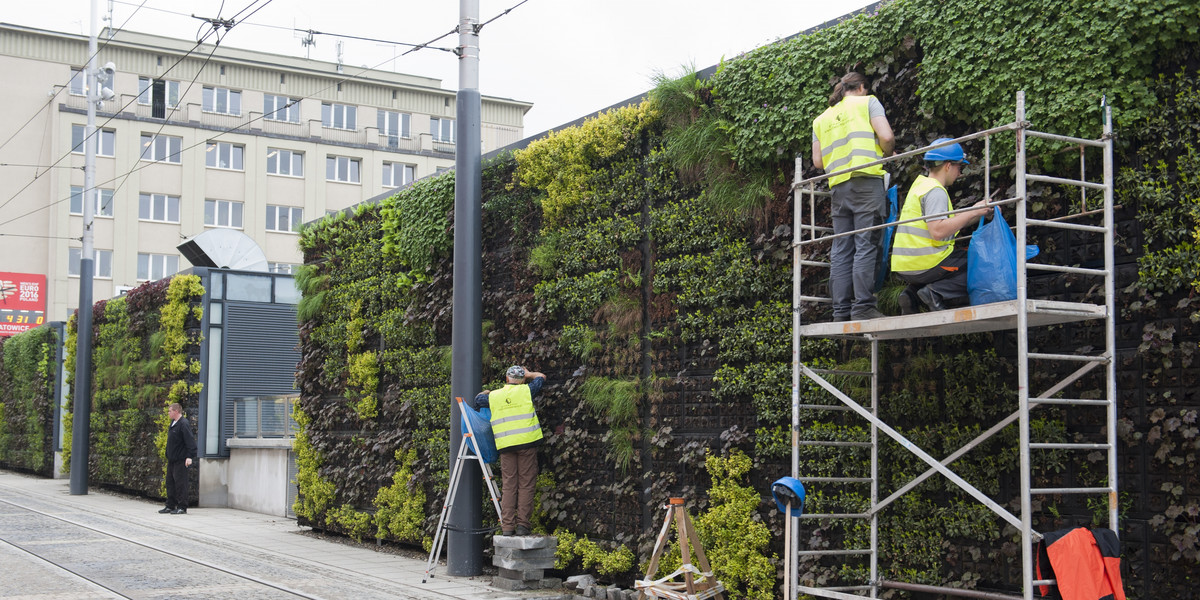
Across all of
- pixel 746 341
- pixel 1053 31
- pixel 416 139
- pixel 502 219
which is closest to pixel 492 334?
pixel 502 219

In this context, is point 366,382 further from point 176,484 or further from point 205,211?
point 205,211

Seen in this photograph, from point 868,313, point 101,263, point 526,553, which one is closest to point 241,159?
point 101,263

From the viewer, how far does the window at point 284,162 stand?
4906cm

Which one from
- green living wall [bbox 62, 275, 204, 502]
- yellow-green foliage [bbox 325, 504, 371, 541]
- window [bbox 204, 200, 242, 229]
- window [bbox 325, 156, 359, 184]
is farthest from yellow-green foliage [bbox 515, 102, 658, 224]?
window [bbox 325, 156, 359, 184]

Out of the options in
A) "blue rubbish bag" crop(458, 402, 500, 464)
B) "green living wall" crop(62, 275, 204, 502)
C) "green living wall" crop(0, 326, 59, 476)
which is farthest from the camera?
"green living wall" crop(0, 326, 59, 476)

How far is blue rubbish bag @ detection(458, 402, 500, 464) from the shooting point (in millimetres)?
10898

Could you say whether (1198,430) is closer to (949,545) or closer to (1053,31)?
(949,545)

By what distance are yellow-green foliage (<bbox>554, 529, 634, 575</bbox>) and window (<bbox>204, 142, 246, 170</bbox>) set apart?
1596 inches

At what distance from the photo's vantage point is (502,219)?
11844mm

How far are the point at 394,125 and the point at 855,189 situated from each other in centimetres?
4877

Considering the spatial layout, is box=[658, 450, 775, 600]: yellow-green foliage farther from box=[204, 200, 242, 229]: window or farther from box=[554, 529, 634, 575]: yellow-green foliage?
box=[204, 200, 242, 229]: window

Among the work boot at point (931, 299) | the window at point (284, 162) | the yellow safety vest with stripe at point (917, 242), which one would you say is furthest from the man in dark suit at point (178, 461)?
the window at point (284, 162)

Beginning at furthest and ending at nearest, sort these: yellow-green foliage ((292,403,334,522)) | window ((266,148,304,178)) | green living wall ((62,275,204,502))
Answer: window ((266,148,304,178)) < green living wall ((62,275,204,502)) < yellow-green foliage ((292,403,334,522))

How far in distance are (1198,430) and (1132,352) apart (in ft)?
1.85
